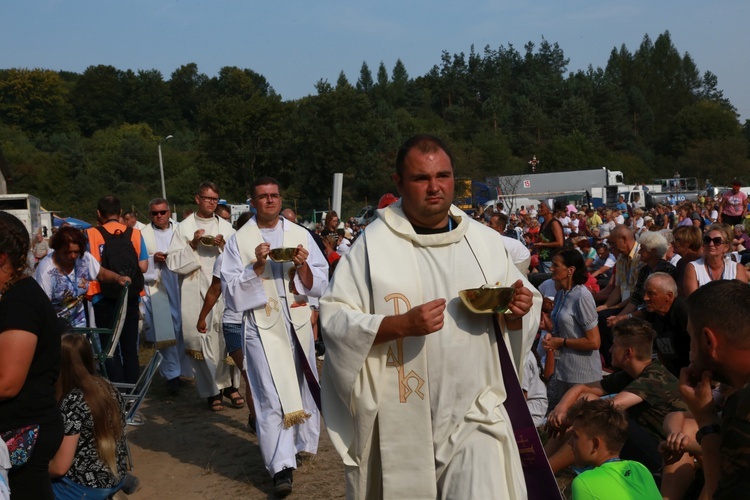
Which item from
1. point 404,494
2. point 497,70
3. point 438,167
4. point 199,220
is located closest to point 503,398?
point 404,494

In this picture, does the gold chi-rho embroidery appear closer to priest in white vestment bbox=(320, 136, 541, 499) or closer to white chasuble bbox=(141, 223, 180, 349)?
priest in white vestment bbox=(320, 136, 541, 499)

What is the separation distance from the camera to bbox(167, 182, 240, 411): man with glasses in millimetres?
9422

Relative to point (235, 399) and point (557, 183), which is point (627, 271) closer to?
point (235, 399)

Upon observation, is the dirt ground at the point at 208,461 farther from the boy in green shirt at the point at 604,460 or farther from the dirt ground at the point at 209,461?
the boy in green shirt at the point at 604,460

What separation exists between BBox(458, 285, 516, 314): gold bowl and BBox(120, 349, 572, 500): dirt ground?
2.76m

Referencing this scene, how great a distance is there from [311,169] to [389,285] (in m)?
70.9

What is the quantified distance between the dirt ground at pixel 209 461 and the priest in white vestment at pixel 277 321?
0.87 ft

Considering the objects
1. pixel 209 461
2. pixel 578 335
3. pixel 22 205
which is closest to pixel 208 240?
pixel 209 461

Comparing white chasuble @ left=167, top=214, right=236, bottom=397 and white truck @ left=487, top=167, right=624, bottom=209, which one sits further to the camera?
white truck @ left=487, top=167, right=624, bottom=209

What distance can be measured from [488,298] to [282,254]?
3.10 metres

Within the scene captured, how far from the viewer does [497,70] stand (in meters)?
128

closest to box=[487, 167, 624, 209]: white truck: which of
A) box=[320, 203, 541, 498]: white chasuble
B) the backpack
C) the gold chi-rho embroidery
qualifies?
the backpack

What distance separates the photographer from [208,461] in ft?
24.5

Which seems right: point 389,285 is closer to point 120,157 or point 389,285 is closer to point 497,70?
point 120,157
